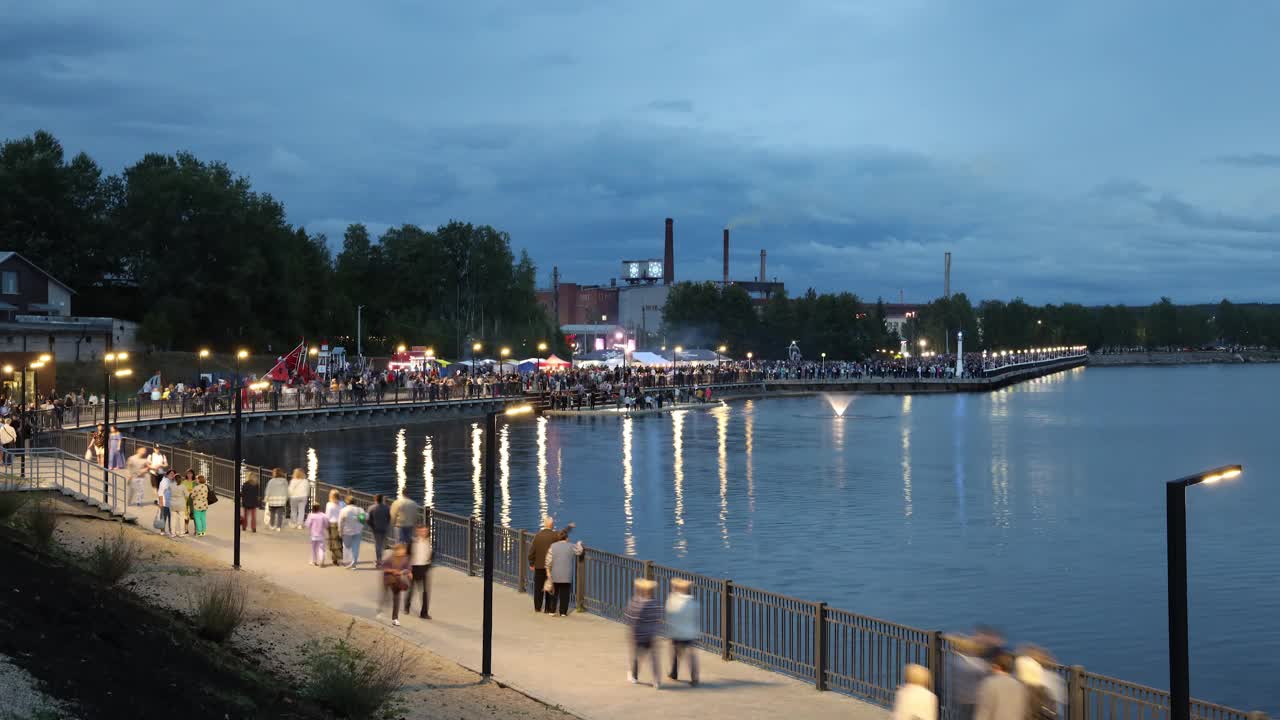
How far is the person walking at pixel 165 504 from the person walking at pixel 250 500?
166 cm

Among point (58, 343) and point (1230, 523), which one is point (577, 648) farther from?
point (58, 343)

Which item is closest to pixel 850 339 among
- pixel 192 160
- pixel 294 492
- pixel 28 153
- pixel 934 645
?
pixel 192 160

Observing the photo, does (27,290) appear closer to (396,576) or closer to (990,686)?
(396,576)

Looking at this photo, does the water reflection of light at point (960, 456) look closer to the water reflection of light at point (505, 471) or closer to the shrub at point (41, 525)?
the water reflection of light at point (505, 471)

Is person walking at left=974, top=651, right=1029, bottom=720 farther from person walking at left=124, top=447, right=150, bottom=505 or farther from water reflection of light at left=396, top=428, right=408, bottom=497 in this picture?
water reflection of light at left=396, top=428, right=408, bottom=497

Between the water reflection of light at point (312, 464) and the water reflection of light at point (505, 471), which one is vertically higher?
the water reflection of light at point (312, 464)

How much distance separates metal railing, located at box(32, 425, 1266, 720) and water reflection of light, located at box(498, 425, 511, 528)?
746cm

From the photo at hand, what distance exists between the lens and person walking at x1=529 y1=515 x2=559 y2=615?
2041cm

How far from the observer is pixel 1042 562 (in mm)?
34094

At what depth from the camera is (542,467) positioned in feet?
185

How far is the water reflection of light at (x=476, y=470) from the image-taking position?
4284cm

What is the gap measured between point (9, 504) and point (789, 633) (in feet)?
52.4

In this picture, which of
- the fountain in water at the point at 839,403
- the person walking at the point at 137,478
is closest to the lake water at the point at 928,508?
the fountain in water at the point at 839,403

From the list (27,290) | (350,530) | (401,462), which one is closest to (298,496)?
(350,530)
